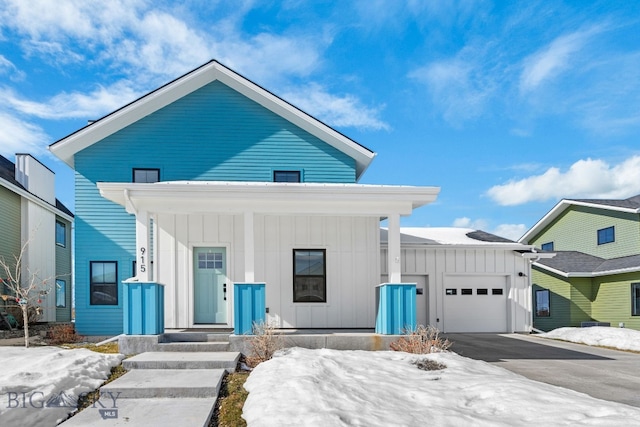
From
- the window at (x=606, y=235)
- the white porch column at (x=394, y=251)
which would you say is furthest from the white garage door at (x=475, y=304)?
the window at (x=606, y=235)

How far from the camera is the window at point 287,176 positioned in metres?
11.8

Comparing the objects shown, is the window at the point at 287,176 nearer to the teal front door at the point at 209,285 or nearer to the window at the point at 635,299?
the teal front door at the point at 209,285

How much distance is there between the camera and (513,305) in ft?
46.0

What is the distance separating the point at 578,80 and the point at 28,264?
801 inches

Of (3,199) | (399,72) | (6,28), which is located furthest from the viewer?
(3,199)

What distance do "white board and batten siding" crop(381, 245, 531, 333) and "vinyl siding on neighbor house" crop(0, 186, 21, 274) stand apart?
13.1 m

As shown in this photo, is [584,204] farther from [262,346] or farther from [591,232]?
[262,346]

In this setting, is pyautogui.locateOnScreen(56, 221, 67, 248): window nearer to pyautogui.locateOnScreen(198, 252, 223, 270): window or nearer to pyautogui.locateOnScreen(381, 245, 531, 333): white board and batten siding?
pyautogui.locateOnScreen(198, 252, 223, 270): window

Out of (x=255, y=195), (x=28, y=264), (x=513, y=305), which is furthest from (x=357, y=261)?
(x=28, y=264)

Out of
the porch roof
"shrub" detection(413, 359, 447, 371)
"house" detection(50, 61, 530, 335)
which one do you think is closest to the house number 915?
"house" detection(50, 61, 530, 335)

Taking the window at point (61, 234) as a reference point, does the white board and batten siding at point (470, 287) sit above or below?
below

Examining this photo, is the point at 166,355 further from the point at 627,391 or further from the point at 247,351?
the point at 627,391

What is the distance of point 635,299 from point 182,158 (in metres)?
16.1

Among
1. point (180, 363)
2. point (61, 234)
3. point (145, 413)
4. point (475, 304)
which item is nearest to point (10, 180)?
point (61, 234)
